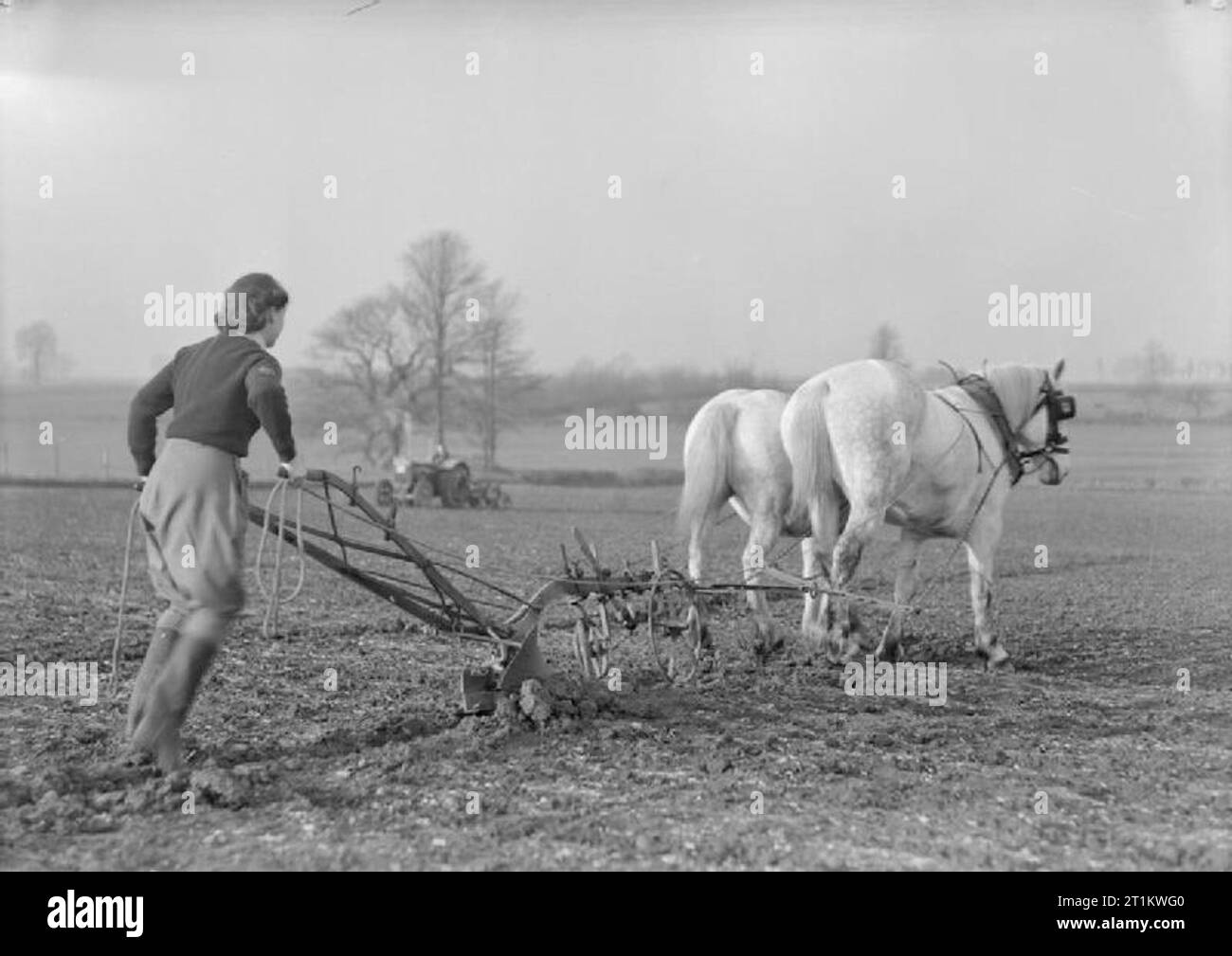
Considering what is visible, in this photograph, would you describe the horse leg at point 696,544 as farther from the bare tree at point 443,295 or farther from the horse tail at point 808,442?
the bare tree at point 443,295

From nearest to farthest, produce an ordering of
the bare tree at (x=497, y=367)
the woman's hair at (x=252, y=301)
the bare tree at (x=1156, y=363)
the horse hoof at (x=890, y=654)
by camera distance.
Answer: the woman's hair at (x=252, y=301)
the horse hoof at (x=890, y=654)
the bare tree at (x=1156, y=363)
the bare tree at (x=497, y=367)

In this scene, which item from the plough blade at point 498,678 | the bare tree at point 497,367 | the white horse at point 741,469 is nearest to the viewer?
the plough blade at point 498,678

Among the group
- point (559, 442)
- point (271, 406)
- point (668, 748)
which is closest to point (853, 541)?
point (668, 748)

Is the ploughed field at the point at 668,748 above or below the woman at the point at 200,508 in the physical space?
below

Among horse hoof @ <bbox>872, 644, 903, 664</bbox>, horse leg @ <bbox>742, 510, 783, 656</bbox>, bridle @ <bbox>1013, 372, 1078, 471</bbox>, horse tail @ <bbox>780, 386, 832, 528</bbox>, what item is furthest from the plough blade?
bridle @ <bbox>1013, 372, 1078, 471</bbox>

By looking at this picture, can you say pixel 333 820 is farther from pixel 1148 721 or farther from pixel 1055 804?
pixel 1148 721

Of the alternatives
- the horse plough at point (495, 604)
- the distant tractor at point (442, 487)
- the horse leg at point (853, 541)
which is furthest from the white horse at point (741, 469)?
the distant tractor at point (442, 487)
